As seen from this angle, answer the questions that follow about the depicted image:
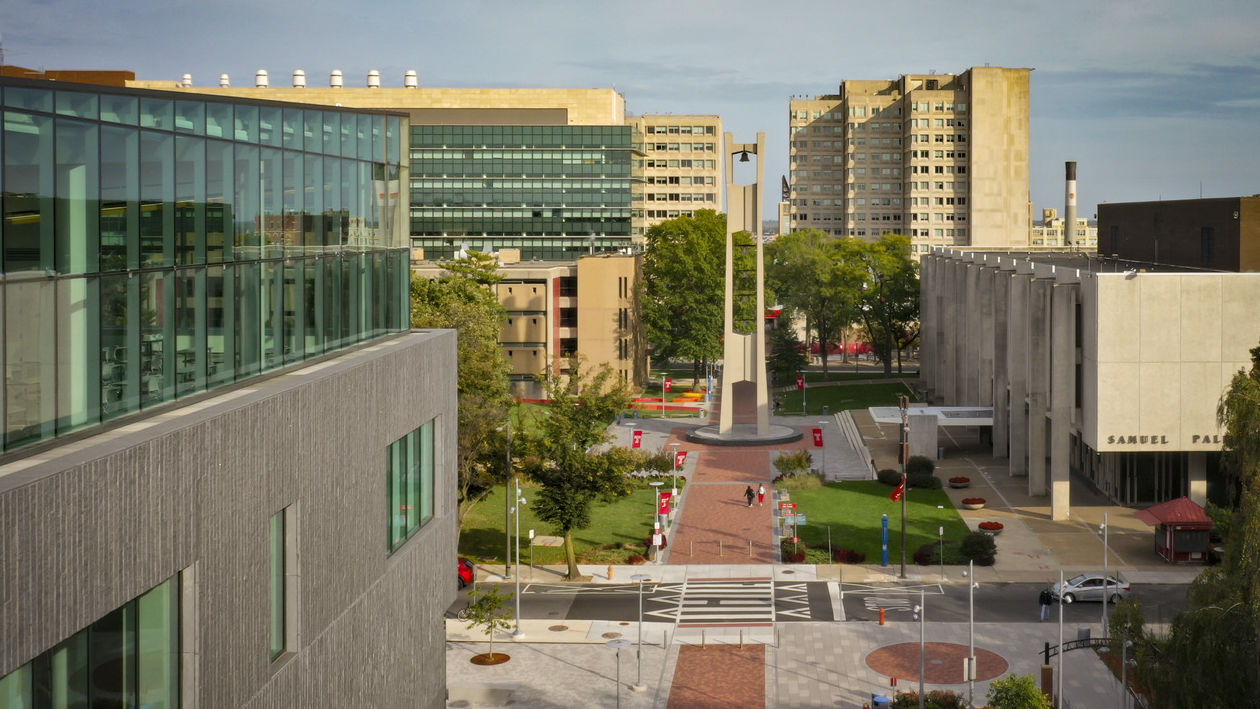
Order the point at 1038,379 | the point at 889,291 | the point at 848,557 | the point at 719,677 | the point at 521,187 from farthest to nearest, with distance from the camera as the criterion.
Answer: the point at 521,187 → the point at 889,291 → the point at 1038,379 → the point at 848,557 → the point at 719,677

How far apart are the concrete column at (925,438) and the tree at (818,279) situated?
50172 millimetres

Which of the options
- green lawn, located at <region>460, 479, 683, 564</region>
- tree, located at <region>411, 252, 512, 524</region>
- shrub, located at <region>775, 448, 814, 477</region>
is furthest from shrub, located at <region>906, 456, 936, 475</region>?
tree, located at <region>411, 252, 512, 524</region>

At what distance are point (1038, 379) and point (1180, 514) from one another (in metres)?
14.0

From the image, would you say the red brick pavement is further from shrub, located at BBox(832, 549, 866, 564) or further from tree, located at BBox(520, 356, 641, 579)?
shrub, located at BBox(832, 549, 866, 564)

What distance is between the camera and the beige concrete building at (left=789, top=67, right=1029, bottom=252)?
173875mm

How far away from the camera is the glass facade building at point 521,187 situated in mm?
136125

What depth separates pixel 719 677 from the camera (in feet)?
133

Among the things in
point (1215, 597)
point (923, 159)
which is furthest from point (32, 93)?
point (923, 159)

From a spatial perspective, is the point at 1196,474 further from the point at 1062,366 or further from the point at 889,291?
the point at 889,291

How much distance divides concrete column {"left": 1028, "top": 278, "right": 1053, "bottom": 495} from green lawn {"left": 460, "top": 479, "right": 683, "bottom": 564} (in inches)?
736

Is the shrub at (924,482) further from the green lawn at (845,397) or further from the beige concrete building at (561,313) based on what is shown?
the beige concrete building at (561,313)

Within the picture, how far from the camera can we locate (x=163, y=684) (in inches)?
674

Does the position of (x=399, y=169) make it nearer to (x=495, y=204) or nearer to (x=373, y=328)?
(x=373, y=328)

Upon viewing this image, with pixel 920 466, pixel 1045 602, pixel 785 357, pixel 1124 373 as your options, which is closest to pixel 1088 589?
pixel 1045 602
